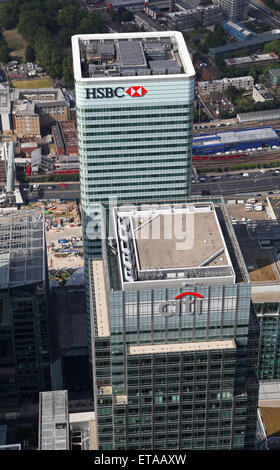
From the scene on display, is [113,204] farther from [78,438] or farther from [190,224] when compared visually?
[78,438]

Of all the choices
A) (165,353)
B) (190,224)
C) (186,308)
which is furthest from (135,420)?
(190,224)

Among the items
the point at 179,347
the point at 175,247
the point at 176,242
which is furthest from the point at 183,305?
the point at 176,242

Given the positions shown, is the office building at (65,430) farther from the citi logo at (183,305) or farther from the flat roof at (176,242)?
the flat roof at (176,242)

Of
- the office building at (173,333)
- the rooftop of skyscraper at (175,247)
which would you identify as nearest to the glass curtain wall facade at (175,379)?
the office building at (173,333)

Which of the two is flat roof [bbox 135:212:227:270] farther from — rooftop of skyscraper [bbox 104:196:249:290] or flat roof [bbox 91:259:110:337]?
flat roof [bbox 91:259:110:337]

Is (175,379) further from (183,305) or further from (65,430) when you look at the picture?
(65,430)

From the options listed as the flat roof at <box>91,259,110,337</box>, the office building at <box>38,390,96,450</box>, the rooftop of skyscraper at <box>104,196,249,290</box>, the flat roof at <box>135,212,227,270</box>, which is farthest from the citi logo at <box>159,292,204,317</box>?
the office building at <box>38,390,96,450</box>
